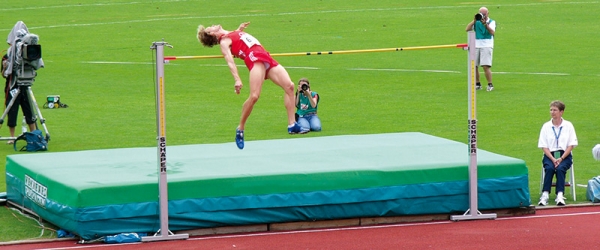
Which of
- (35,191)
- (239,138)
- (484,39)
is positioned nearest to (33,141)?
(35,191)

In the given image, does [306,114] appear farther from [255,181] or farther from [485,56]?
[255,181]

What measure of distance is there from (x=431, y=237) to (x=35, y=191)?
421 cm

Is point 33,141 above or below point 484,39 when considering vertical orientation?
below

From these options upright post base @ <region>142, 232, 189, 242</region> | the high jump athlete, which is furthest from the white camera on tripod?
upright post base @ <region>142, 232, 189, 242</region>

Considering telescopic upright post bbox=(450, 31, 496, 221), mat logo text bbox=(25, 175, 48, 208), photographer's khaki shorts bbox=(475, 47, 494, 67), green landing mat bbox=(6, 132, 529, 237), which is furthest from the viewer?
photographer's khaki shorts bbox=(475, 47, 494, 67)

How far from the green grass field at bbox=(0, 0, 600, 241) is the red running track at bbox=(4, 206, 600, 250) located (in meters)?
1.05

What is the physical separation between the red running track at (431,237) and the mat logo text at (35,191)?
73 cm

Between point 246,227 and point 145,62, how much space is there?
17388 millimetres

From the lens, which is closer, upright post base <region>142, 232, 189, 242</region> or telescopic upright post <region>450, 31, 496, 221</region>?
upright post base <region>142, 232, 189, 242</region>

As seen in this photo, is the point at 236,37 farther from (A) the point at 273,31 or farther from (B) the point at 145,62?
(A) the point at 273,31

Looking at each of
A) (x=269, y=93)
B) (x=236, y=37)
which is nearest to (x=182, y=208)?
(x=236, y=37)

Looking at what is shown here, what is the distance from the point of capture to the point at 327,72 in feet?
81.1

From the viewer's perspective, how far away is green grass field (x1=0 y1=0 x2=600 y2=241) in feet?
55.4

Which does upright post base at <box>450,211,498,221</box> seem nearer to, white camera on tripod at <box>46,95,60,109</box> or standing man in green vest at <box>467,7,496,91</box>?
standing man in green vest at <box>467,7,496,91</box>
